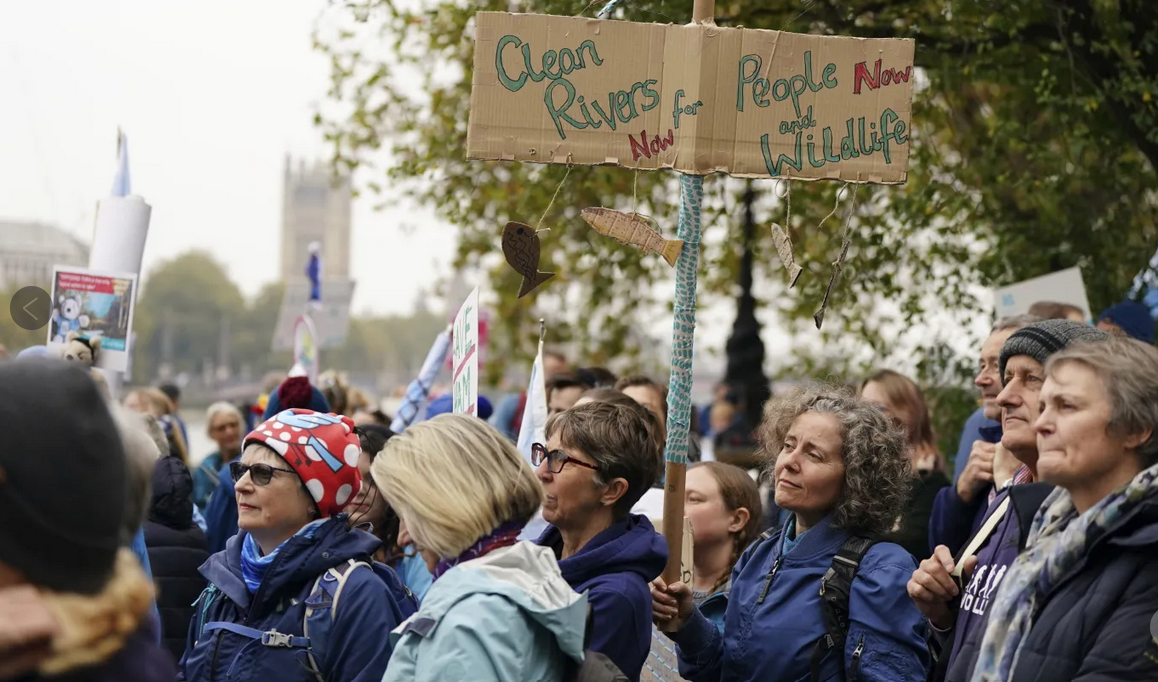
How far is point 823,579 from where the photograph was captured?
3924 mm

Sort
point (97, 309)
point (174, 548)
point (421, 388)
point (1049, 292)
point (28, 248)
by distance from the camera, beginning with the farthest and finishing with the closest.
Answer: point (28, 248), point (1049, 292), point (421, 388), point (97, 309), point (174, 548)

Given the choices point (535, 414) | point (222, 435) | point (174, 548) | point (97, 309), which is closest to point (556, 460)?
point (535, 414)

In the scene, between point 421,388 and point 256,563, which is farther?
point 421,388

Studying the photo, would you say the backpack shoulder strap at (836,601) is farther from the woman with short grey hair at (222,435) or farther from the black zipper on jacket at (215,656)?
the woman with short grey hair at (222,435)

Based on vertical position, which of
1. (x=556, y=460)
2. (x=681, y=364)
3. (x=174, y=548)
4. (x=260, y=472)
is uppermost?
(x=681, y=364)

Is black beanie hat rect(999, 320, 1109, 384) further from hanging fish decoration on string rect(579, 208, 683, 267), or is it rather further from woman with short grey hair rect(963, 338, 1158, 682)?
hanging fish decoration on string rect(579, 208, 683, 267)

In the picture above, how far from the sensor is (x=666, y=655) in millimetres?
4520

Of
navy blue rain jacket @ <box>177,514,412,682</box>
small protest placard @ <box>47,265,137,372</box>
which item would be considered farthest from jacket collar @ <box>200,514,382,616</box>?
small protest placard @ <box>47,265,137,372</box>

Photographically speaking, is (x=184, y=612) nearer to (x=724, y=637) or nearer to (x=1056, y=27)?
(x=724, y=637)

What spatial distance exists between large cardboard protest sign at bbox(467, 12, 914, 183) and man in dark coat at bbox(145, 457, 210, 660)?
7.52 ft

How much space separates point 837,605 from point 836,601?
0.04ft

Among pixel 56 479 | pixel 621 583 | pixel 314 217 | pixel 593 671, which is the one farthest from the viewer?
pixel 314 217

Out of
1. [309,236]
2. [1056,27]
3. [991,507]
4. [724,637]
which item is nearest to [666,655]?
[724,637]

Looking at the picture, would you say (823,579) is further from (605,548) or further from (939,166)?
(939,166)
